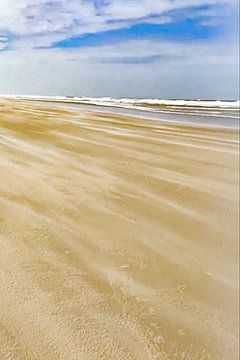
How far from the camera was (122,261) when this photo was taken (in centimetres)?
90

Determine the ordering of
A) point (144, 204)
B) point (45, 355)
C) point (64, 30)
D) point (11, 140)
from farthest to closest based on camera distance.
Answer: point (11, 140), point (144, 204), point (64, 30), point (45, 355)

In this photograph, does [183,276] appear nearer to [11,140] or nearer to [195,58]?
[195,58]

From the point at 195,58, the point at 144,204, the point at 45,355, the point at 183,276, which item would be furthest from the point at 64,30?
the point at 45,355

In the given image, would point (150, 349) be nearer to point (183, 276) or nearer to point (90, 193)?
point (183, 276)

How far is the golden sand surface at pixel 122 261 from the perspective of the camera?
67 cm

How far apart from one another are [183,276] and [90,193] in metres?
0.57

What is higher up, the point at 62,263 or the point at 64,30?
A: the point at 64,30

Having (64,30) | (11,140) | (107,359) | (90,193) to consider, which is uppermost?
(64,30)

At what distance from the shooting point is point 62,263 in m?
0.89

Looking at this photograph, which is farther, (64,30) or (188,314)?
(64,30)

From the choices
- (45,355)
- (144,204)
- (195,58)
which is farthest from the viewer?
(144,204)

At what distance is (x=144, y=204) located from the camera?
1214 mm

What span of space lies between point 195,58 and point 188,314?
55 centimetres

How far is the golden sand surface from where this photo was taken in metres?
0.67
